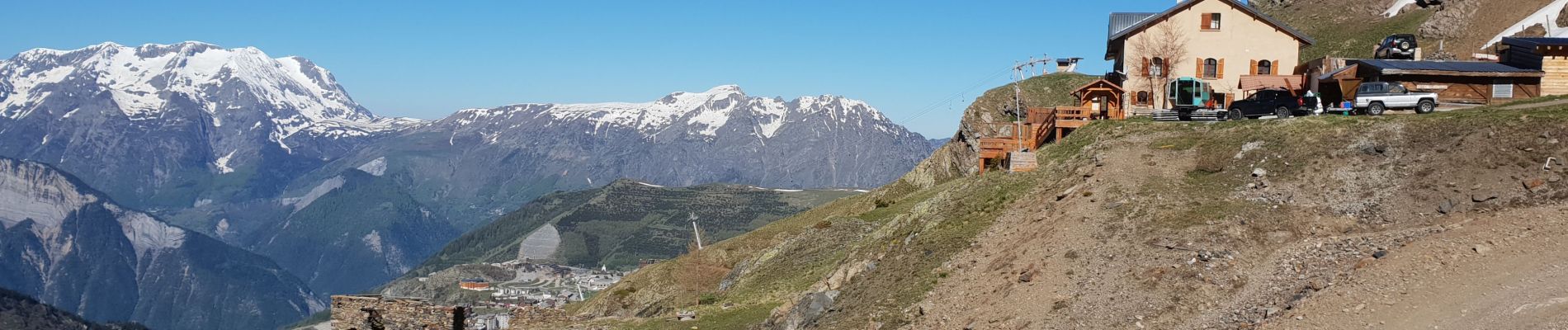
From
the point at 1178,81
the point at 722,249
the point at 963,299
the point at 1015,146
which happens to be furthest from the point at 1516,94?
the point at 722,249

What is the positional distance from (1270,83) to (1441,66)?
9507mm

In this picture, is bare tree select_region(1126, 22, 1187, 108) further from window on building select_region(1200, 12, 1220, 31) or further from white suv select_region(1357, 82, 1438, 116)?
white suv select_region(1357, 82, 1438, 116)

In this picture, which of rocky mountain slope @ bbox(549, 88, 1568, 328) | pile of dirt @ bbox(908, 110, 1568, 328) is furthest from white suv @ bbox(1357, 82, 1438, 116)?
pile of dirt @ bbox(908, 110, 1568, 328)

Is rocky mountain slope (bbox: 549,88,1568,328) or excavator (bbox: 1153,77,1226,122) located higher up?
excavator (bbox: 1153,77,1226,122)

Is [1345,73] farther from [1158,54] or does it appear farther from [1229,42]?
[1158,54]

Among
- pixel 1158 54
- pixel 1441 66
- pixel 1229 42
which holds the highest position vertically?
pixel 1229 42

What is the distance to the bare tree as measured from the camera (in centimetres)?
6156

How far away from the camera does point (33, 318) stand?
189 metres

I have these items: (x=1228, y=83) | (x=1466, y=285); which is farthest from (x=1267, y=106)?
(x=1466, y=285)

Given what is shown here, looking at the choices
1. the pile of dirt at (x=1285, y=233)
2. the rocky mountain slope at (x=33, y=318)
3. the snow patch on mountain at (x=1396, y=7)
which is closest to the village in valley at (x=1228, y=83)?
the pile of dirt at (x=1285, y=233)

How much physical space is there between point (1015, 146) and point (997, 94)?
64.1ft

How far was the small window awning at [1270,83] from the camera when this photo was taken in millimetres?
58594

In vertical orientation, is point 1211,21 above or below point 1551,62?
above

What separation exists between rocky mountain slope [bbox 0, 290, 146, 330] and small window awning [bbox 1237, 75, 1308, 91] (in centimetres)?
17150
